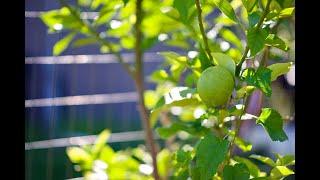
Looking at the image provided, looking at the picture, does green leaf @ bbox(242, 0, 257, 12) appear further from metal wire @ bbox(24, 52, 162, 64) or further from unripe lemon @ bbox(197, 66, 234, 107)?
metal wire @ bbox(24, 52, 162, 64)

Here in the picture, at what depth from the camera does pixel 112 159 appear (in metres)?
1.20

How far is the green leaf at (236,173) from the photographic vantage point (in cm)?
71

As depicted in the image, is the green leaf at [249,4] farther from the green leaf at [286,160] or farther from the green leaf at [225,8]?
the green leaf at [286,160]

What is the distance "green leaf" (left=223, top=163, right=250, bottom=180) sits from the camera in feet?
2.32

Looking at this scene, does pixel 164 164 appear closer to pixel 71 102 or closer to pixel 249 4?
pixel 249 4

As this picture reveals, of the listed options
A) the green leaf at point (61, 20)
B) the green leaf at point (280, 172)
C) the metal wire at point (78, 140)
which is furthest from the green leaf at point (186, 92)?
the metal wire at point (78, 140)

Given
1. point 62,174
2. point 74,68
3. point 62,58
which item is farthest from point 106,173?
point 74,68

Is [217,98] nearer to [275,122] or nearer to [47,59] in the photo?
[275,122]

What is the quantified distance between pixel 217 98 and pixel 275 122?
0.08m

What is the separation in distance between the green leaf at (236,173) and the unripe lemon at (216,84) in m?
0.09

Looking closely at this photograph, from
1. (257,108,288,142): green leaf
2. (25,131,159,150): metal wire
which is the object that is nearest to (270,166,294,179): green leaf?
(257,108,288,142): green leaf

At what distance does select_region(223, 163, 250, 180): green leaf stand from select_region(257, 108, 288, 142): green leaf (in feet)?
0.20
